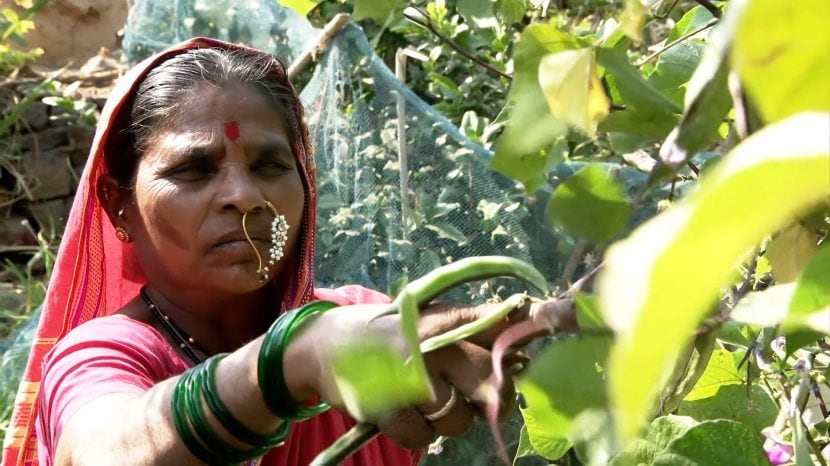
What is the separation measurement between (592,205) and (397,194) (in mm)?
2088

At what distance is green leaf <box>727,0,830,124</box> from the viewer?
0.59ft

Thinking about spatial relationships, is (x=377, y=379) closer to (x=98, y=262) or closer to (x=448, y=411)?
(x=448, y=411)

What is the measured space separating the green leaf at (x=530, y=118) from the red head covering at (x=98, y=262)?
2.84ft

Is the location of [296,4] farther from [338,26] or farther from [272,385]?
[338,26]

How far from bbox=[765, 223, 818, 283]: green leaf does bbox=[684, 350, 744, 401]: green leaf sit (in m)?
0.27

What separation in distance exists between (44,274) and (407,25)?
205 cm

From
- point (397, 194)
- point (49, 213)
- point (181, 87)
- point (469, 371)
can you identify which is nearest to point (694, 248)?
point (469, 371)

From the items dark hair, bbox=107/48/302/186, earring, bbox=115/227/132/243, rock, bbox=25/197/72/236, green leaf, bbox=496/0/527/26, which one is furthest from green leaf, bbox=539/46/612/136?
rock, bbox=25/197/72/236

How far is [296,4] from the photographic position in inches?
38.8

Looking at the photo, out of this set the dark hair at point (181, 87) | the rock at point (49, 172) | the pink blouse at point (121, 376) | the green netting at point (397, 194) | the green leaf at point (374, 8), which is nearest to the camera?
the green leaf at point (374, 8)

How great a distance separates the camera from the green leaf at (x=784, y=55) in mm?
181

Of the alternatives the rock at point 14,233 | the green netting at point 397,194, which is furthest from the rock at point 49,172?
the green netting at point 397,194

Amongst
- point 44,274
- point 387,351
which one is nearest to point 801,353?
point 387,351

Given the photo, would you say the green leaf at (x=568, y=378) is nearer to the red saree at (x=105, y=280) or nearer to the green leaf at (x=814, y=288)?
the green leaf at (x=814, y=288)
